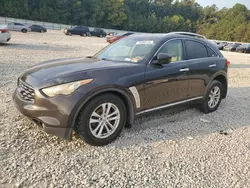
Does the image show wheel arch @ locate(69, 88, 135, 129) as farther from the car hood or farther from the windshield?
the windshield

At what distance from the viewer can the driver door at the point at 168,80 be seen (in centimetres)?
359

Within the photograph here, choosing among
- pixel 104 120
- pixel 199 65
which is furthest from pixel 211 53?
pixel 104 120

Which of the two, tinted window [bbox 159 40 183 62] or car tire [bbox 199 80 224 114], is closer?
tinted window [bbox 159 40 183 62]

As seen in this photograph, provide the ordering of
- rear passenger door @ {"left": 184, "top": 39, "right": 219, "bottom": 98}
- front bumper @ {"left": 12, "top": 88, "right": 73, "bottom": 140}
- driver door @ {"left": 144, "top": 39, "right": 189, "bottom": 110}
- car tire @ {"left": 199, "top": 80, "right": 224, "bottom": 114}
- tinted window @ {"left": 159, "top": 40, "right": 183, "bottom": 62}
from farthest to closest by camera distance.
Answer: car tire @ {"left": 199, "top": 80, "right": 224, "bottom": 114} < rear passenger door @ {"left": 184, "top": 39, "right": 219, "bottom": 98} < tinted window @ {"left": 159, "top": 40, "right": 183, "bottom": 62} < driver door @ {"left": 144, "top": 39, "right": 189, "bottom": 110} < front bumper @ {"left": 12, "top": 88, "right": 73, "bottom": 140}

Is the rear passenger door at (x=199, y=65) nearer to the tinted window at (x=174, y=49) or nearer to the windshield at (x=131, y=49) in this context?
the tinted window at (x=174, y=49)

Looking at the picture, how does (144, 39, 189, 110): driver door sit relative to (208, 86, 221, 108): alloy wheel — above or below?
above

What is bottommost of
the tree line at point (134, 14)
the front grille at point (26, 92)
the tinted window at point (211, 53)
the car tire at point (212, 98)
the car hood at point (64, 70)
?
the car tire at point (212, 98)

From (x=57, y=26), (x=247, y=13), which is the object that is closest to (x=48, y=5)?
(x=57, y=26)

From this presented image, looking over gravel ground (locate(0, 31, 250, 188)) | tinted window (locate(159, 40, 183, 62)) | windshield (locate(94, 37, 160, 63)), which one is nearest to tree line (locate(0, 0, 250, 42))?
windshield (locate(94, 37, 160, 63))

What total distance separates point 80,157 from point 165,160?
1.11 meters

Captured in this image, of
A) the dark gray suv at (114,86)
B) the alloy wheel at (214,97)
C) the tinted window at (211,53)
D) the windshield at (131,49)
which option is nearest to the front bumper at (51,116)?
the dark gray suv at (114,86)

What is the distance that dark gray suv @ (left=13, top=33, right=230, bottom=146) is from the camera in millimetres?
2885

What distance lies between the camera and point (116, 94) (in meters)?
3.25

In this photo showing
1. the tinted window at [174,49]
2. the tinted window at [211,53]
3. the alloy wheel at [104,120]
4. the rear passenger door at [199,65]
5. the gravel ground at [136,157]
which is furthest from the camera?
the tinted window at [211,53]
